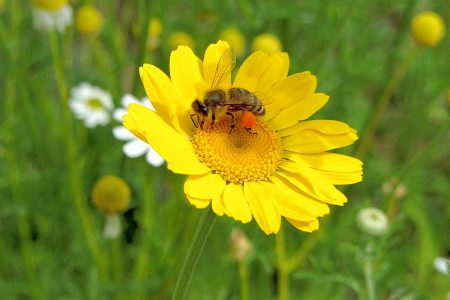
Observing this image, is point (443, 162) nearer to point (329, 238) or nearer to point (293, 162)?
point (329, 238)

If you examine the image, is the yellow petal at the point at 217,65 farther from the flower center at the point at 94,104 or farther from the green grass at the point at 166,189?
the flower center at the point at 94,104

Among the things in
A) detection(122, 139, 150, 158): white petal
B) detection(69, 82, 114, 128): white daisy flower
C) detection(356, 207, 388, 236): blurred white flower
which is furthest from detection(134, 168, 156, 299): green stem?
detection(356, 207, 388, 236): blurred white flower

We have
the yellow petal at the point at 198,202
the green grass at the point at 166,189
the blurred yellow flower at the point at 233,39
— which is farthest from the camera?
the blurred yellow flower at the point at 233,39

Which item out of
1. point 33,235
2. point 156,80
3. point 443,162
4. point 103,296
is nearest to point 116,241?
point 103,296

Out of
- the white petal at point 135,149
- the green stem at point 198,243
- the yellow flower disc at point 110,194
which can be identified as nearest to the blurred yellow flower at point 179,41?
the white petal at point 135,149

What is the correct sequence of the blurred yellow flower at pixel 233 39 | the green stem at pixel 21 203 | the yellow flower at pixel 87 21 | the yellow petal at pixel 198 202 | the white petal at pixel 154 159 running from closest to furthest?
the yellow petal at pixel 198 202, the white petal at pixel 154 159, the green stem at pixel 21 203, the yellow flower at pixel 87 21, the blurred yellow flower at pixel 233 39

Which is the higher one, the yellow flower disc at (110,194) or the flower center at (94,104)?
the flower center at (94,104)

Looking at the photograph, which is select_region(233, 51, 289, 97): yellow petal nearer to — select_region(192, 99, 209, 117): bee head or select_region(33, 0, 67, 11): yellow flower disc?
select_region(192, 99, 209, 117): bee head

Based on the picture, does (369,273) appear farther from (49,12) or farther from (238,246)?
(49,12)

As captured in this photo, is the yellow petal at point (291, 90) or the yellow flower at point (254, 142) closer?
the yellow flower at point (254, 142)
